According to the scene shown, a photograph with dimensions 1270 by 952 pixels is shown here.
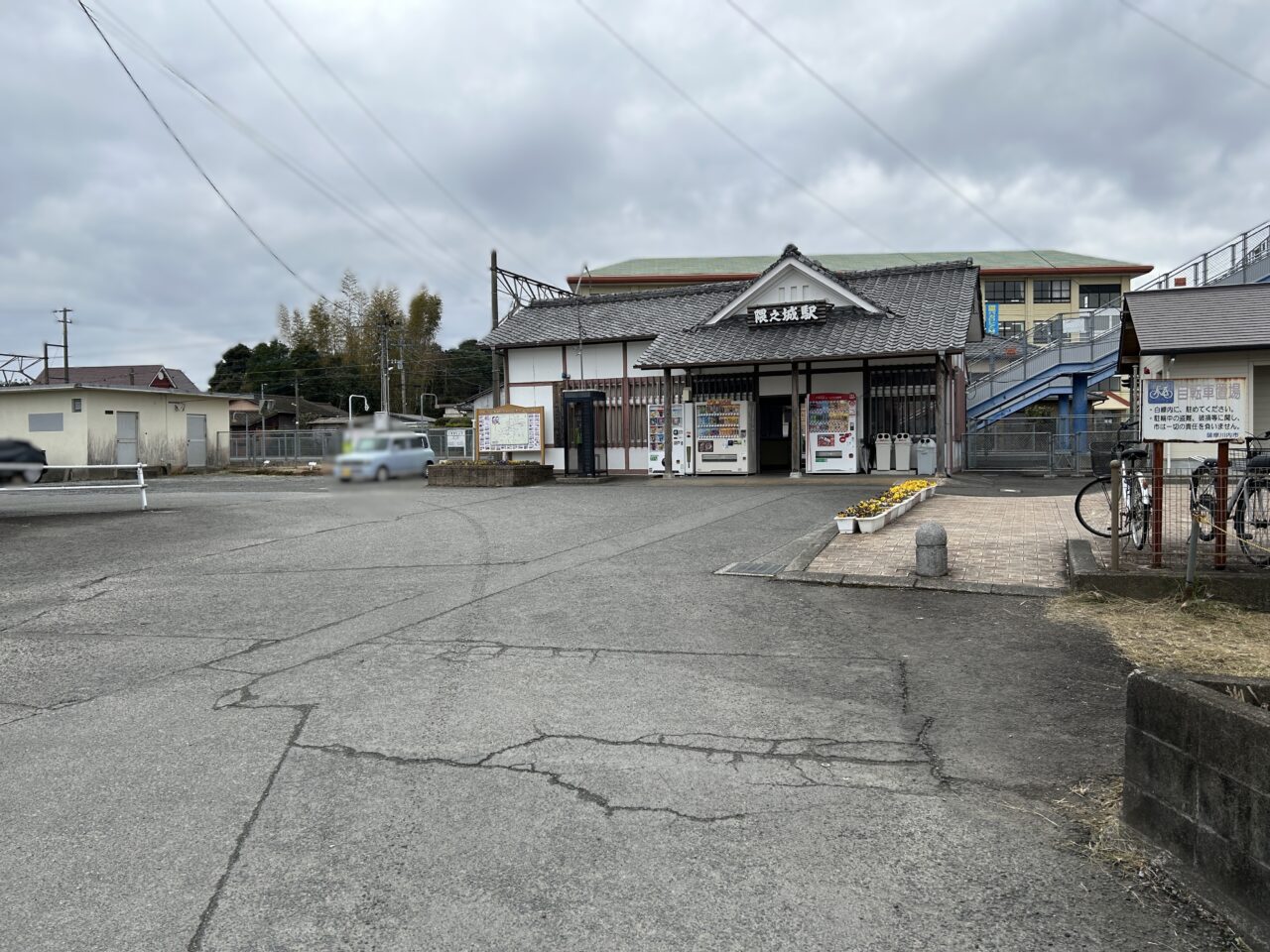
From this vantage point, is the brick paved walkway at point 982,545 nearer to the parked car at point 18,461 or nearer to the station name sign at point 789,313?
the parked car at point 18,461

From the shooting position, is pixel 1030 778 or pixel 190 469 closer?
pixel 190 469

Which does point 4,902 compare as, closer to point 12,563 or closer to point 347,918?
point 347,918

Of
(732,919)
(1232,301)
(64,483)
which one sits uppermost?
(1232,301)

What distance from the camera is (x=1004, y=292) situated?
177ft

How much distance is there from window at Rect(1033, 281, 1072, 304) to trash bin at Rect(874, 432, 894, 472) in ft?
124

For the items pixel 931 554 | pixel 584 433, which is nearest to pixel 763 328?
pixel 584 433

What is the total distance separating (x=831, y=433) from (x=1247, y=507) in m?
13.8

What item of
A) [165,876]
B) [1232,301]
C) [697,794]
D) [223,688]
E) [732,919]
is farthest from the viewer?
[1232,301]

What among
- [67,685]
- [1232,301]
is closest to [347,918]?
[67,685]

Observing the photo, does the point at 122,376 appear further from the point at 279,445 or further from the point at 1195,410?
the point at 1195,410

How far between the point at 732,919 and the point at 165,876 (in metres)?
2.09

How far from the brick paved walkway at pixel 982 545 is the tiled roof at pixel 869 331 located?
21.7ft

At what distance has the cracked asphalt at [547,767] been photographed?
9.80ft

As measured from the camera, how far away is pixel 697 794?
3.93 metres
